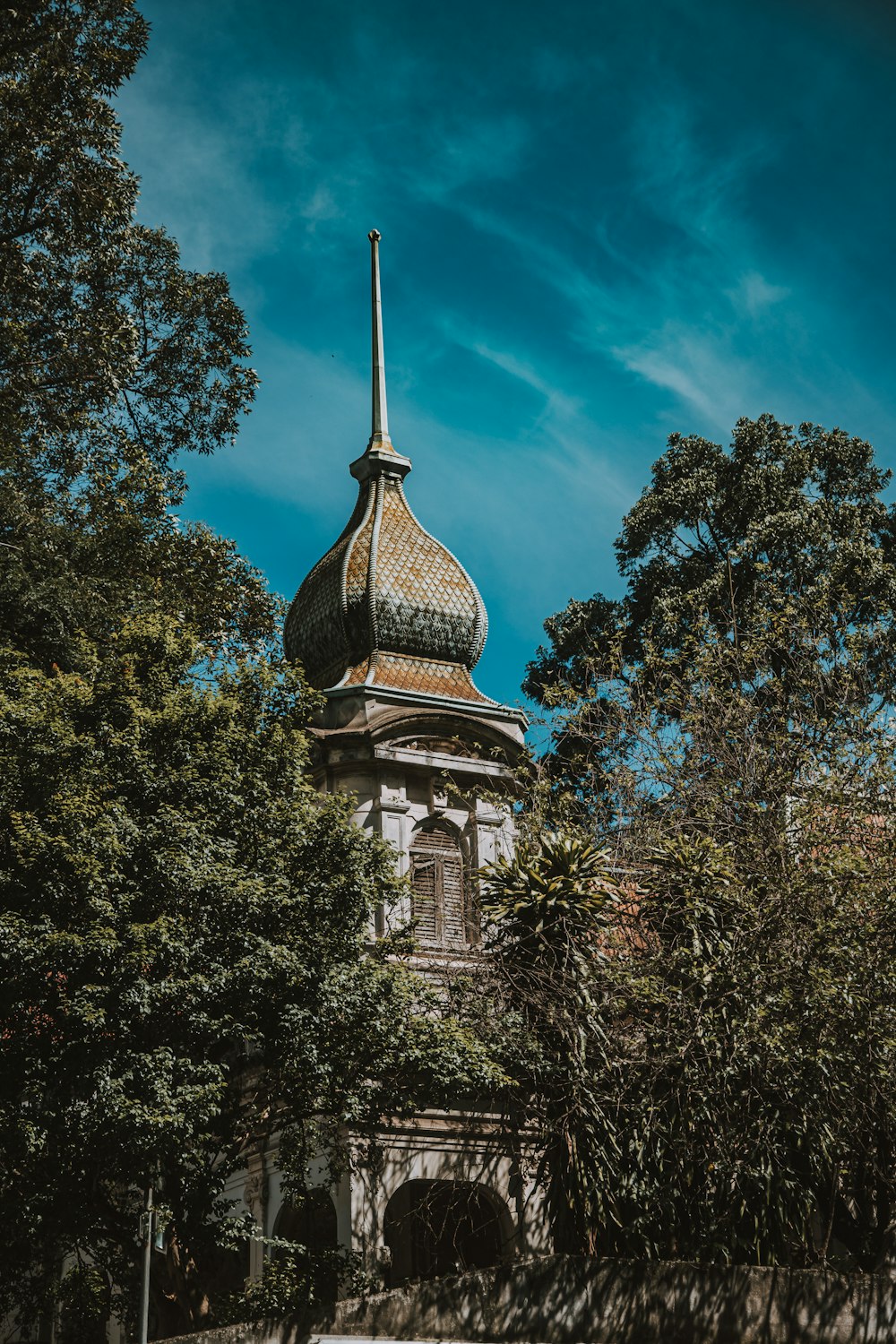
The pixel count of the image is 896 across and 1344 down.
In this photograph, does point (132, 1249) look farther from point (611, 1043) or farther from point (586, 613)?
point (586, 613)

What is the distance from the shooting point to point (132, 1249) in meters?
15.6

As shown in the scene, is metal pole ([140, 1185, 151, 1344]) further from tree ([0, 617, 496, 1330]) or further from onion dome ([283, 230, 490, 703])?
onion dome ([283, 230, 490, 703])

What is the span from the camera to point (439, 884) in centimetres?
2230

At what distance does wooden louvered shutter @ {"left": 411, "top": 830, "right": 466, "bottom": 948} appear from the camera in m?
21.6

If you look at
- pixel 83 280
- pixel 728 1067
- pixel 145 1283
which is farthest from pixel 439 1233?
pixel 83 280

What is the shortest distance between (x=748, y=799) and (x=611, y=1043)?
3054 mm

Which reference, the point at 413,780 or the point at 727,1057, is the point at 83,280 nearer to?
the point at 413,780

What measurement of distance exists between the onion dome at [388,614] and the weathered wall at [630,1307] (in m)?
11.7

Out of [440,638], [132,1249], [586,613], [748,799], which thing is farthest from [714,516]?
[132,1249]

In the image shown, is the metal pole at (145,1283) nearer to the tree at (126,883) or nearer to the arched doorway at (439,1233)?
the tree at (126,883)

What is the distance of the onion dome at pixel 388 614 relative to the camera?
24.3 meters

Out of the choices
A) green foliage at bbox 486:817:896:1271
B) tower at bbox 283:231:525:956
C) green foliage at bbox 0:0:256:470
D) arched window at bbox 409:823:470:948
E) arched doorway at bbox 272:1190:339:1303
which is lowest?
arched doorway at bbox 272:1190:339:1303

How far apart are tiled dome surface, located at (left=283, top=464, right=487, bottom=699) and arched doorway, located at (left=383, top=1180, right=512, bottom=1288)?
7.55 meters

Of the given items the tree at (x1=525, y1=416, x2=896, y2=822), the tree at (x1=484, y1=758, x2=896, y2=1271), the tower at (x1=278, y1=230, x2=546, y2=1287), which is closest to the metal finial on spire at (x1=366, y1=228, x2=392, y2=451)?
the tower at (x1=278, y1=230, x2=546, y2=1287)
